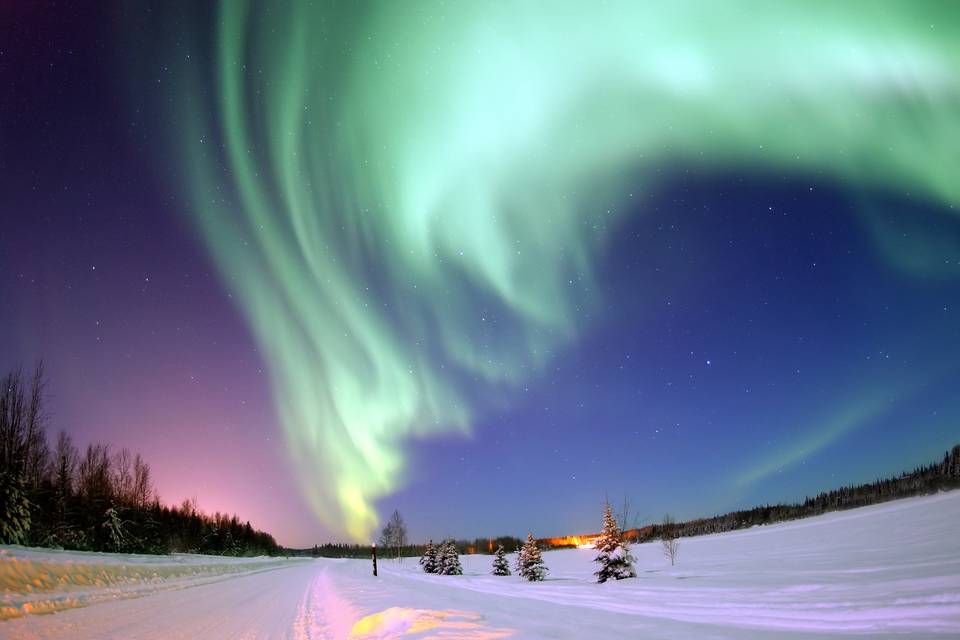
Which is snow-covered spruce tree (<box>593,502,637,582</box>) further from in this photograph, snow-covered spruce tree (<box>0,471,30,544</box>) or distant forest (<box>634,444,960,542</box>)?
distant forest (<box>634,444,960,542</box>)

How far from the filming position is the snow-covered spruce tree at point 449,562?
41250mm

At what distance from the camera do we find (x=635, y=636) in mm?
→ 6980

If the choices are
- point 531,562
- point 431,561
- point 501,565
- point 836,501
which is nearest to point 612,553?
point 531,562

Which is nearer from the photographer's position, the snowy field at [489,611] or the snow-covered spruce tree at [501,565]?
the snowy field at [489,611]

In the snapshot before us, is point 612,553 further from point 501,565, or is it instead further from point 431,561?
point 431,561

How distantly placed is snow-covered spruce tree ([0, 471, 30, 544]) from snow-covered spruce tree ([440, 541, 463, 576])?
94.1ft

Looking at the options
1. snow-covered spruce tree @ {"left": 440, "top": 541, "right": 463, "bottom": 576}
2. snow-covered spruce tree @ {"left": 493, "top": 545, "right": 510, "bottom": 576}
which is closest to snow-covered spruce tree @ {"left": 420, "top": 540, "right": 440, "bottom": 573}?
snow-covered spruce tree @ {"left": 440, "top": 541, "right": 463, "bottom": 576}

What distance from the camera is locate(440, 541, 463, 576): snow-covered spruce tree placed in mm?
41250

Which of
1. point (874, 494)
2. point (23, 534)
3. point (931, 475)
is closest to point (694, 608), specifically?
point (23, 534)

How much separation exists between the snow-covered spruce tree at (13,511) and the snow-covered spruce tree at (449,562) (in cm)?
2868

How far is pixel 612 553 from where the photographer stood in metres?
25.2

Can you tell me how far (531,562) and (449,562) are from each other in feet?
43.4

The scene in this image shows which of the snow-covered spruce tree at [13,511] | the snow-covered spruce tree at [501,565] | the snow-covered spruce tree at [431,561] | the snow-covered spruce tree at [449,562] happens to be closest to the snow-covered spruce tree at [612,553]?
the snow-covered spruce tree at [501,565]

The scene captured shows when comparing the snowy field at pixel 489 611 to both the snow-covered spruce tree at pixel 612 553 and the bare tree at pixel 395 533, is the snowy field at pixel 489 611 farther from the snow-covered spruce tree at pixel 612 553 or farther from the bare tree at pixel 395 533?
the bare tree at pixel 395 533
